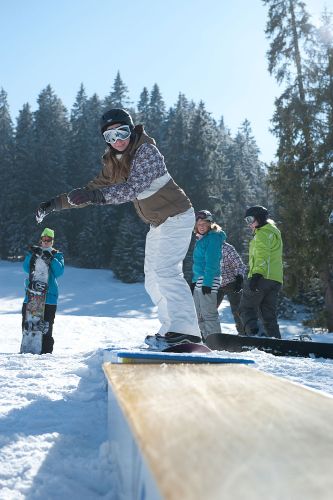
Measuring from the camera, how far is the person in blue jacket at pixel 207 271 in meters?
5.59

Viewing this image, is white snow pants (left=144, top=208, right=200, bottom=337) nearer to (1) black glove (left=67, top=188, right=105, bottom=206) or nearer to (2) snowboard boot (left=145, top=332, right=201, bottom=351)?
(2) snowboard boot (left=145, top=332, right=201, bottom=351)

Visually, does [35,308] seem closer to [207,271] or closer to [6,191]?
[207,271]

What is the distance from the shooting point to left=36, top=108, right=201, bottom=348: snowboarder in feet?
10.5

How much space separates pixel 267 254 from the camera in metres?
5.88

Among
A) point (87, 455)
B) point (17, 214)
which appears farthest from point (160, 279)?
point (17, 214)

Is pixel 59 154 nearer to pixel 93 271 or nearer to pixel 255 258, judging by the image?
pixel 93 271

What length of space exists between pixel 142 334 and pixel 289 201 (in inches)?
260

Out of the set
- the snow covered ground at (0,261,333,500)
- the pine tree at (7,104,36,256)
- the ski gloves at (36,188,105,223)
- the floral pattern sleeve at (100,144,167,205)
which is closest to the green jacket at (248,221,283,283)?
the snow covered ground at (0,261,333,500)

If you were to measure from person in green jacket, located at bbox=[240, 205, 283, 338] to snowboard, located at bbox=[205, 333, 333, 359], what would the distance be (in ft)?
3.90

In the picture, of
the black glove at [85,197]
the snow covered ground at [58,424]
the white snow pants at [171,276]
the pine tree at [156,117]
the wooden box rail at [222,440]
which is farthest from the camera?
the pine tree at [156,117]

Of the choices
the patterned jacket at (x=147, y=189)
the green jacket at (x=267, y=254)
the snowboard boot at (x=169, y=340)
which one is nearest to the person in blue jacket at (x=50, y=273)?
the green jacket at (x=267, y=254)

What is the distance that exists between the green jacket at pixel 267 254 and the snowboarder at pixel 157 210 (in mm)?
2641

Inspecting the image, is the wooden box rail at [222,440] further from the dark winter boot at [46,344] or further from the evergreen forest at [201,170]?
the evergreen forest at [201,170]

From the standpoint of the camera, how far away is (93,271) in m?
32.7
